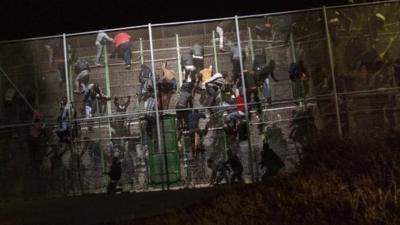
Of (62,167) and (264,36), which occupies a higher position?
(264,36)

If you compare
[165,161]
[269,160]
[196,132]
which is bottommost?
[269,160]

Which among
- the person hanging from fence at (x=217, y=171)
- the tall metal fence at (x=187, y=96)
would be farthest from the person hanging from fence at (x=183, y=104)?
the person hanging from fence at (x=217, y=171)

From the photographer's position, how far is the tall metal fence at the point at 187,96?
15.3m

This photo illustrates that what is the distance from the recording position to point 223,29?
16.0m

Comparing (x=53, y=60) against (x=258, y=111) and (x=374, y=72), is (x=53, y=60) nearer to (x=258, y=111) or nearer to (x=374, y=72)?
(x=258, y=111)

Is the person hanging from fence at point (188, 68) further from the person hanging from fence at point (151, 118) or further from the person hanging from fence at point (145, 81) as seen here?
the person hanging from fence at point (151, 118)

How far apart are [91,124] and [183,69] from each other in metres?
2.80

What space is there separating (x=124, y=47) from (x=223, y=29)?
8.77ft

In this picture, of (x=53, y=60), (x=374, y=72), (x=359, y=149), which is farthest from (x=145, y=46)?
(x=359, y=149)

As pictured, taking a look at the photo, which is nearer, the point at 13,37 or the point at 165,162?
the point at 165,162

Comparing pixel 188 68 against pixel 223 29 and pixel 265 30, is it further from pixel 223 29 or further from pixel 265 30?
pixel 265 30

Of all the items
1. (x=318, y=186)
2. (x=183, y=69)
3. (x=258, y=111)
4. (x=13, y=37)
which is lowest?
(x=318, y=186)

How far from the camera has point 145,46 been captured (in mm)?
15922

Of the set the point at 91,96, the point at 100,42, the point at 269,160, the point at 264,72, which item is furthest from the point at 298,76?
the point at 91,96
